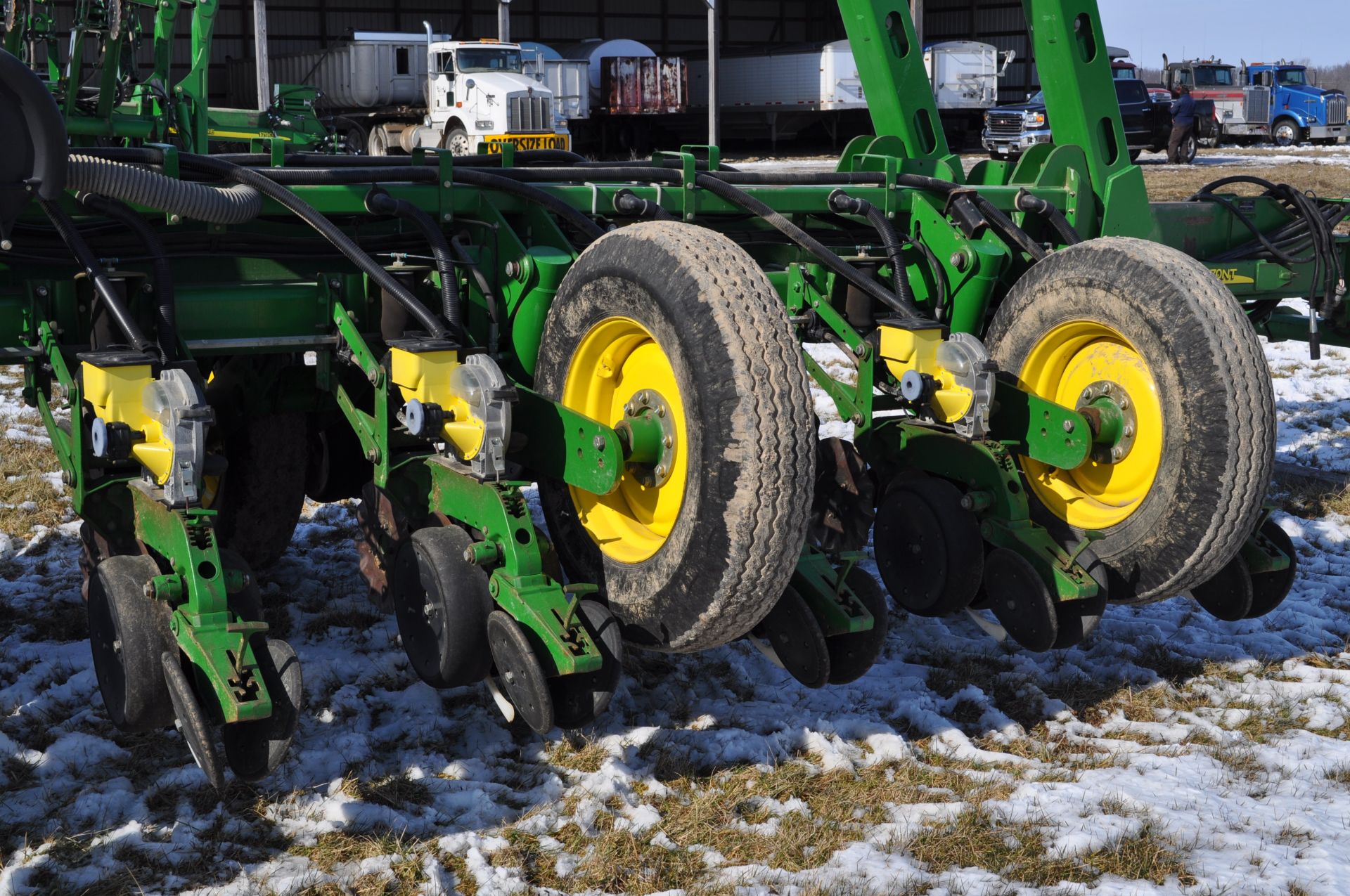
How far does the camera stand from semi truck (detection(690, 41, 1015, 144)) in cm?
3139

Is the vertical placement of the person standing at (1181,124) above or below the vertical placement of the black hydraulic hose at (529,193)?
above

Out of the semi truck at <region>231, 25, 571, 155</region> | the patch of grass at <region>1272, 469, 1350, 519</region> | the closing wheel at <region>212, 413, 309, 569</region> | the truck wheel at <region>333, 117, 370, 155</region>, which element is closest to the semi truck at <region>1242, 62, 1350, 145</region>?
the semi truck at <region>231, 25, 571, 155</region>

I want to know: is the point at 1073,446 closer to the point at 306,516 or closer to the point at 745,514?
the point at 745,514

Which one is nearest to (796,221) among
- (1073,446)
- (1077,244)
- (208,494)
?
(1077,244)

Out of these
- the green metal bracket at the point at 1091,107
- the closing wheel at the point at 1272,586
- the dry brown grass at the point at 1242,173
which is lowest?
the closing wheel at the point at 1272,586

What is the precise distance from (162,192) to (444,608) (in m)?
1.36

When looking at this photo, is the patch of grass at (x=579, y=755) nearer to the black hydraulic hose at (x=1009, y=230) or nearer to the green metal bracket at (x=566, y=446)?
the green metal bracket at (x=566, y=446)

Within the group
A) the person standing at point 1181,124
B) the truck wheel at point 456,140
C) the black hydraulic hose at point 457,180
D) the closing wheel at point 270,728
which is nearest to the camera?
the closing wheel at point 270,728

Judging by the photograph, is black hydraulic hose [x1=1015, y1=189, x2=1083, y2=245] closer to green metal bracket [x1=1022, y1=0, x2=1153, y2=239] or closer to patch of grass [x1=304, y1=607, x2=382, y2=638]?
green metal bracket [x1=1022, y1=0, x2=1153, y2=239]

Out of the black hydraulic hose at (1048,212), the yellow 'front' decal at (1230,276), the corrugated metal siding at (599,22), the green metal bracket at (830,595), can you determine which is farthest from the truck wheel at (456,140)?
the green metal bracket at (830,595)

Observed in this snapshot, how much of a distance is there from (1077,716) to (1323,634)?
1303mm

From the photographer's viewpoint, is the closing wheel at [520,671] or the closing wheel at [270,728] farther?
the closing wheel at [520,671]

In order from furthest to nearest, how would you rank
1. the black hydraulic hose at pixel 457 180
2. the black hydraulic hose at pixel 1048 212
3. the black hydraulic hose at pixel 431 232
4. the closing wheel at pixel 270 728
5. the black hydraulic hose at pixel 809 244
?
the black hydraulic hose at pixel 1048 212, the black hydraulic hose at pixel 809 244, the black hydraulic hose at pixel 457 180, the black hydraulic hose at pixel 431 232, the closing wheel at pixel 270 728

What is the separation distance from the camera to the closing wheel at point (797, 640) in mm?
3912
